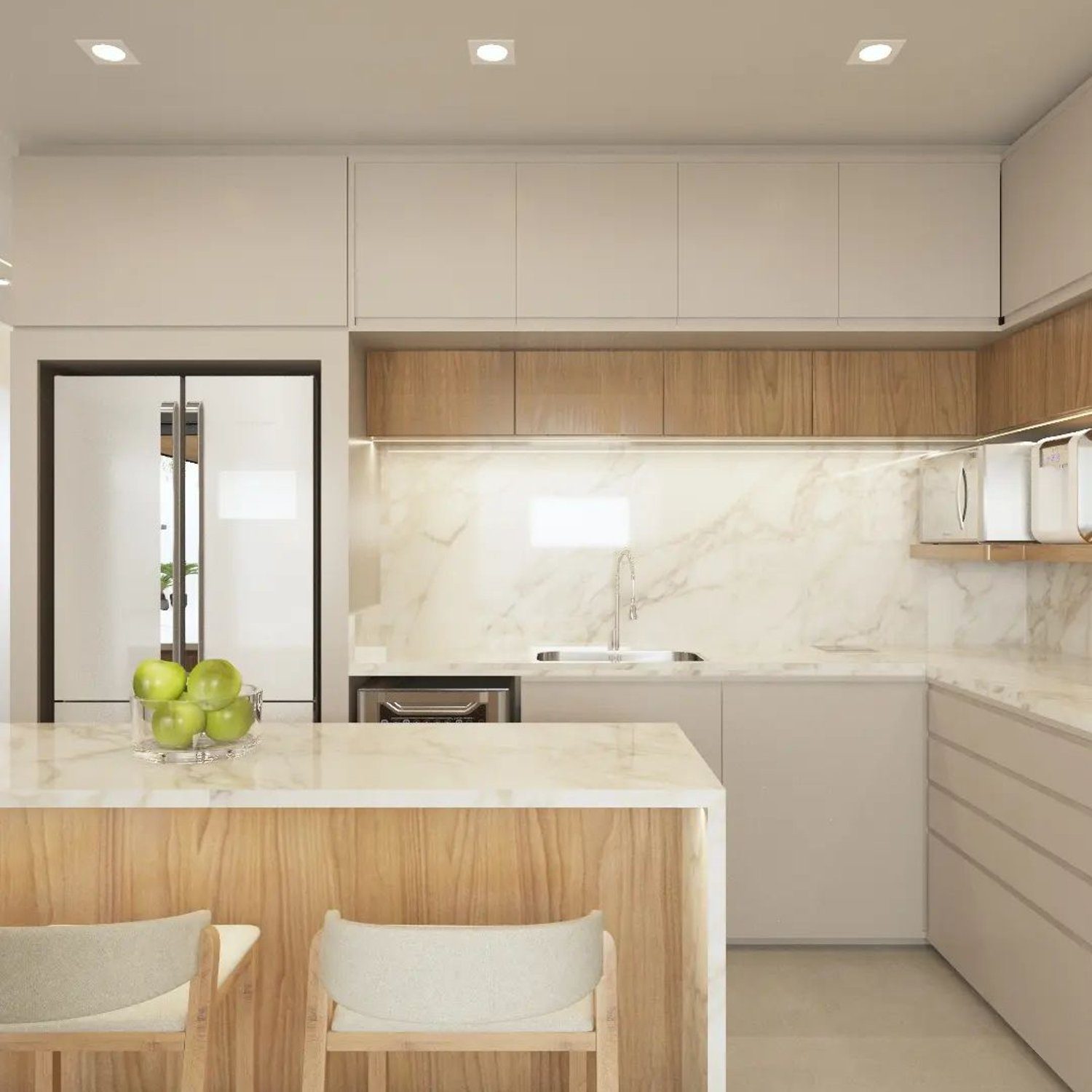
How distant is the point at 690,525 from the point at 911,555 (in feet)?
2.83

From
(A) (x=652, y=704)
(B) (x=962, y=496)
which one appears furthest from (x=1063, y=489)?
(A) (x=652, y=704)

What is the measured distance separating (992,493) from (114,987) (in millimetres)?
2839

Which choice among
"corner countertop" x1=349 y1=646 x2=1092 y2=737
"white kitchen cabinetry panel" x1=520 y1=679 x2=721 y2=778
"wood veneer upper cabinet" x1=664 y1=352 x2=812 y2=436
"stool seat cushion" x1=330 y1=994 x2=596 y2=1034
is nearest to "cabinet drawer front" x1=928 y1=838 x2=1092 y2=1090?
"corner countertop" x1=349 y1=646 x2=1092 y2=737

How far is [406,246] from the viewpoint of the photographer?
3.33 m

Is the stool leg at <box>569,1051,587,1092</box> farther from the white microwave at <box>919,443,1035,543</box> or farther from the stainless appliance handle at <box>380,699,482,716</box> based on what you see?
the white microwave at <box>919,443,1035,543</box>

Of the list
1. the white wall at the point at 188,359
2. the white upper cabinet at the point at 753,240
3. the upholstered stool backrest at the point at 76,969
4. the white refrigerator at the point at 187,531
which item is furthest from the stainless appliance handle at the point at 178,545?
the upholstered stool backrest at the point at 76,969

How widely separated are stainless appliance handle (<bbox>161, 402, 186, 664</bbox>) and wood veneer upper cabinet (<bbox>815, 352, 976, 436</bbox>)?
2.21m

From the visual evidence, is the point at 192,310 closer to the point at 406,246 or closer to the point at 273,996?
the point at 406,246

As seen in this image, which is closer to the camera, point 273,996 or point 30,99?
point 273,996

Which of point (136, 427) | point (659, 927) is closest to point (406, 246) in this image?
point (136, 427)

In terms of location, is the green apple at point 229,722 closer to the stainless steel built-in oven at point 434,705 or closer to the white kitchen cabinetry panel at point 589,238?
the stainless steel built-in oven at point 434,705

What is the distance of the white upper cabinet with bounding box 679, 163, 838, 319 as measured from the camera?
3334mm

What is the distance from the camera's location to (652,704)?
130 inches

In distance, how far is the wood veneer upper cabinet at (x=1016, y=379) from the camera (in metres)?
3.16
